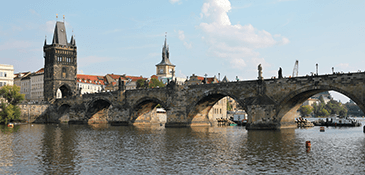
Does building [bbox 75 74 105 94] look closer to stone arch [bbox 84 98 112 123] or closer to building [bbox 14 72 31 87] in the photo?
building [bbox 14 72 31 87]

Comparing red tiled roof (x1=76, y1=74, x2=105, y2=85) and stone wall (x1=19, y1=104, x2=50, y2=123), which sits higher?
red tiled roof (x1=76, y1=74, x2=105, y2=85)

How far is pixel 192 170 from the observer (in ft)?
76.6

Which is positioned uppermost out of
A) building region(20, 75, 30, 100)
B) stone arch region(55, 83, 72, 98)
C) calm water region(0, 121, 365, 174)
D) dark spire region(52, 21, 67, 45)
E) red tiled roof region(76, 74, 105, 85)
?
dark spire region(52, 21, 67, 45)

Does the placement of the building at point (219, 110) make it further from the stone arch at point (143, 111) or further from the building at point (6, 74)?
the building at point (6, 74)

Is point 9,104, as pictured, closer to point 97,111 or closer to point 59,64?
point 97,111

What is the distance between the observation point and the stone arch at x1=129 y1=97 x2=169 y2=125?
77938 mm

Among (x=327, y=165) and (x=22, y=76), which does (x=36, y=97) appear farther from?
(x=327, y=165)

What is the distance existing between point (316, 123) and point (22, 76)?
398 feet

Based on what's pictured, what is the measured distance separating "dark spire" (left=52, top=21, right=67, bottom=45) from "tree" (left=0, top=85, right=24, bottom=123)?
856 inches

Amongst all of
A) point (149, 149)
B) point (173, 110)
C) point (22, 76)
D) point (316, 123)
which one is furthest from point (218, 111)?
point (22, 76)

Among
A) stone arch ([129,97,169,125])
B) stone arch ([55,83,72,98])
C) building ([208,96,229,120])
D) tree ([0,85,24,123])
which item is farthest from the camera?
stone arch ([55,83,72,98])

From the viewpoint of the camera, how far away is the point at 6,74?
110 m

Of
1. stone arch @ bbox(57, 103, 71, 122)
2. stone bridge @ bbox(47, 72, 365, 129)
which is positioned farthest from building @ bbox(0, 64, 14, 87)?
stone bridge @ bbox(47, 72, 365, 129)

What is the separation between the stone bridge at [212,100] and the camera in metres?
49.4
